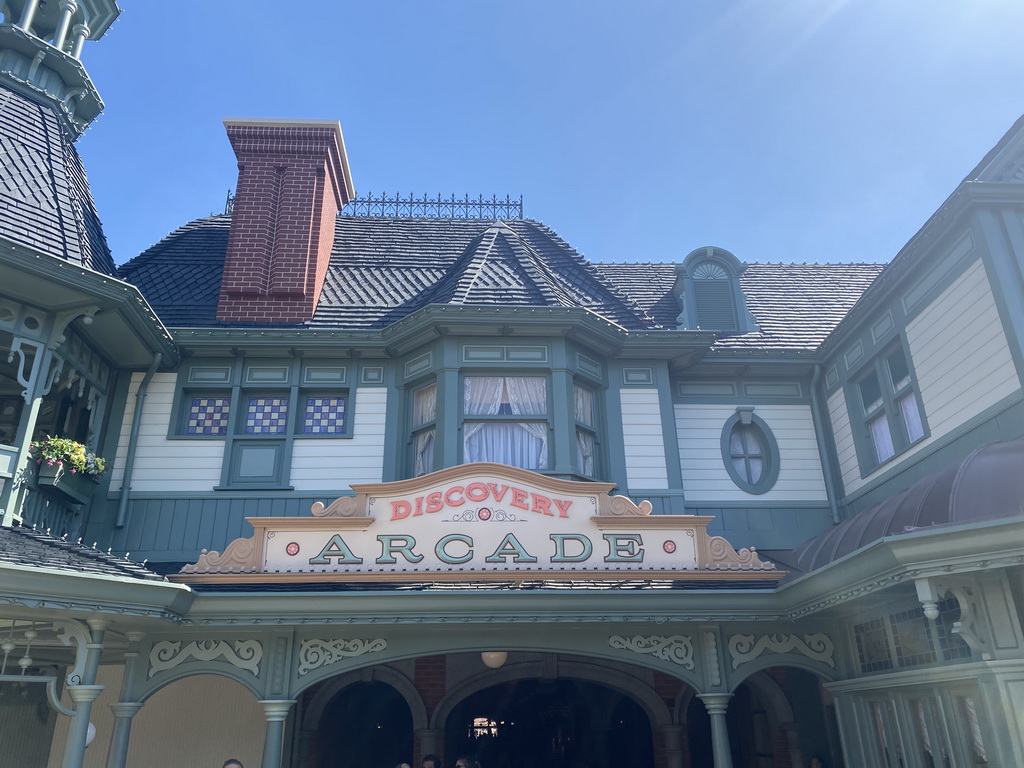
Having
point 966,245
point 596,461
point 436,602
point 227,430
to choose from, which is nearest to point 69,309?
point 227,430

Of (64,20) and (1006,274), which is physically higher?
(64,20)

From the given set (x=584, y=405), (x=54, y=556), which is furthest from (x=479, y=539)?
(x=54, y=556)

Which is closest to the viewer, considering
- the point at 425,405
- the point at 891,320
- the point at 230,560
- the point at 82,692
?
the point at 82,692

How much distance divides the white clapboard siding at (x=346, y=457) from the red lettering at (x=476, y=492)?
2313 millimetres

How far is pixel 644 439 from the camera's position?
1141 cm

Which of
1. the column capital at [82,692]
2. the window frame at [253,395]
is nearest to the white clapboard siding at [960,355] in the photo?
the window frame at [253,395]

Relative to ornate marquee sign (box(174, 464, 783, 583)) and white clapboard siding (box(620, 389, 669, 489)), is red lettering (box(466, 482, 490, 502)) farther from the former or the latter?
white clapboard siding (box(620, 389, 669, 489))

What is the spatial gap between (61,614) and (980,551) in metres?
7.53

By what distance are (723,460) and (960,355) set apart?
3.73m

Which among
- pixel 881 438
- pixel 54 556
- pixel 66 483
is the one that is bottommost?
pixel 54 556

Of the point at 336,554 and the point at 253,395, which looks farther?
the point at 253,395

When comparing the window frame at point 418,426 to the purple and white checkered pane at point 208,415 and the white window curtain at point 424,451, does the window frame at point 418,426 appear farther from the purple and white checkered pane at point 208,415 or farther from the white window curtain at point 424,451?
the purple and white checkered pane at point 208,415

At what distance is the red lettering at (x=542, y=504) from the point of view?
29.3 feet

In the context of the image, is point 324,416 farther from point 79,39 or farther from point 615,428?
point 79,39
